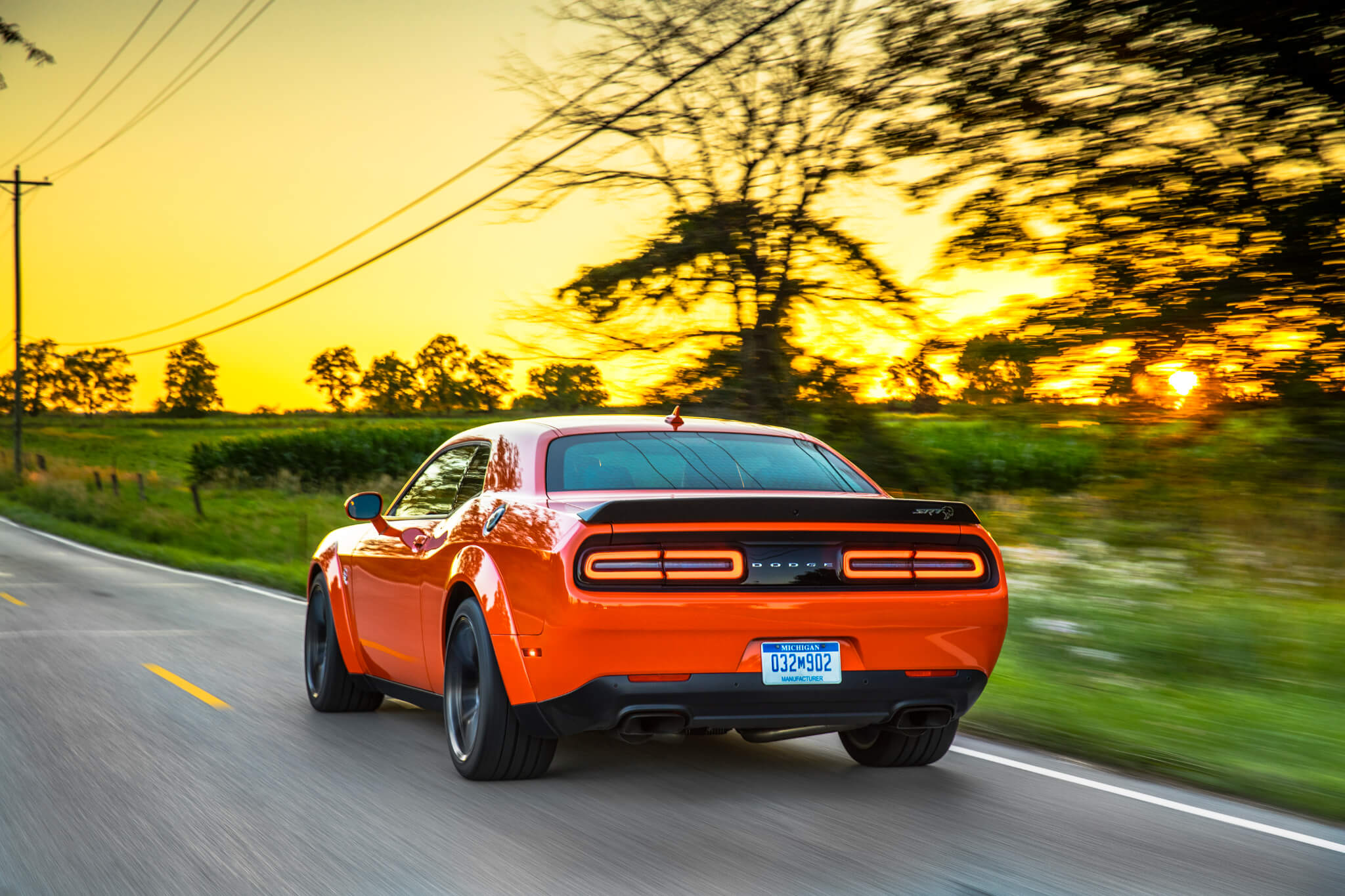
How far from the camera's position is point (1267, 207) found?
9875 millimetres

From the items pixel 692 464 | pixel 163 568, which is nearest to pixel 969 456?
pixel 692 464

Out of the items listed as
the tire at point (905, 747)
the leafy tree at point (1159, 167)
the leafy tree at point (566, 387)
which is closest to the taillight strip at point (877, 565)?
the tire at point (905, 747)

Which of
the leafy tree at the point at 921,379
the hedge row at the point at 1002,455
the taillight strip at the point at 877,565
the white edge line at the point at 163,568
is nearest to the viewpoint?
the taillight strip at the point at 877,565

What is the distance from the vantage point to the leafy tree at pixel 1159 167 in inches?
382

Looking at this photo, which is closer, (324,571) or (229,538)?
(324,571)

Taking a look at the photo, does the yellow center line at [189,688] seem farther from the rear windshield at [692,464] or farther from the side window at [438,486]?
the rear windshield at [692,464]

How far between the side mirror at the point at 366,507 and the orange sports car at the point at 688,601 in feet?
2.72

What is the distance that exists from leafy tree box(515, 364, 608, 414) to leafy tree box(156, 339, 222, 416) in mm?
110869

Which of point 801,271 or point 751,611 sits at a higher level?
point 801,271

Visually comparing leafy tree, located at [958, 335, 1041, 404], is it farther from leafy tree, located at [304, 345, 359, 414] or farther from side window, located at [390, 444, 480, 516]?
leafy tree, located at [304, 345, 359, 414]

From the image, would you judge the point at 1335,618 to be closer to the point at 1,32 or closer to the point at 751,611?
the point at 751,611

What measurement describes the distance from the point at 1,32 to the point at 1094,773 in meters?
16.6

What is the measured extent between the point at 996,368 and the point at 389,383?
76.1 metres

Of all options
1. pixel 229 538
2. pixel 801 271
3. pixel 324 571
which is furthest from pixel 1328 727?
pixel 229 538
